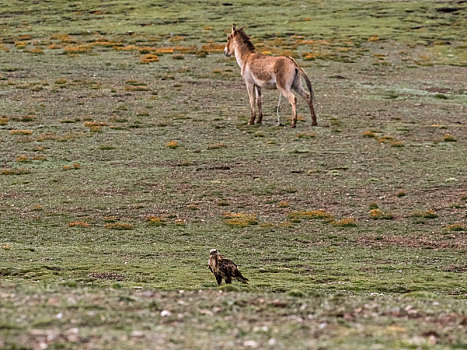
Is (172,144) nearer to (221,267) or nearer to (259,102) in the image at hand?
(259,102)

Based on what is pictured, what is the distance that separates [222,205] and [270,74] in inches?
474

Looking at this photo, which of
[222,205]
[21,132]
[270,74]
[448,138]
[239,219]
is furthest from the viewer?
[270,74]

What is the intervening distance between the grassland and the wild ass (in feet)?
5.15

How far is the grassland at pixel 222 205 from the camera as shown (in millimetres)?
10016

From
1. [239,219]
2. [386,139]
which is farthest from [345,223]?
[386,139]

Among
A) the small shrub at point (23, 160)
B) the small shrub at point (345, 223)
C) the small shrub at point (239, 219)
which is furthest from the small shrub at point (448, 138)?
the small shrub at point (23, 160)

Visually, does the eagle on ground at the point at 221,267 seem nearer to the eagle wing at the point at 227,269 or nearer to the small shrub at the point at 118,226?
the eagle wing at the point at 227,269

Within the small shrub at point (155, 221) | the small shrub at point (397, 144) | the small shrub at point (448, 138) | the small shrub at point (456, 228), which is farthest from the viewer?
the small shrub at point (448, 138)

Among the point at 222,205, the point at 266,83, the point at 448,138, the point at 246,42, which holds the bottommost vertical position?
the point at 448,138

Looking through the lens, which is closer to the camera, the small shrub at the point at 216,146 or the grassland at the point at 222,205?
the grassland at the point at 222,205

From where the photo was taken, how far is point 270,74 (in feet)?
119

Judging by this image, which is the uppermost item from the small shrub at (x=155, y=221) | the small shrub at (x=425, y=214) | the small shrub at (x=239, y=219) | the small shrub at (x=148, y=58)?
the small shrub at (x=148, y=58)

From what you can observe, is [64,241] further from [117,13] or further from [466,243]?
[117,13]

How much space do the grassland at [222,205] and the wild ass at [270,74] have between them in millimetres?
1571
